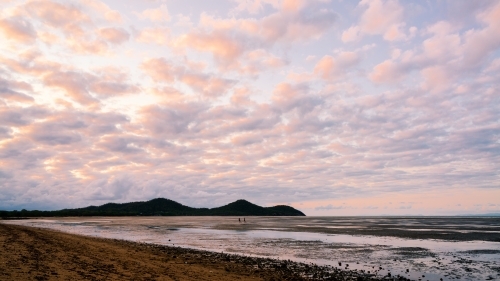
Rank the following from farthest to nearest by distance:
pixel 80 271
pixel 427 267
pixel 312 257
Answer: pixel 312 257 < pixel 427 267 < pixel 80 271

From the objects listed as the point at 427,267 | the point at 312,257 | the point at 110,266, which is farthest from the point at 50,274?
the point at 427,267

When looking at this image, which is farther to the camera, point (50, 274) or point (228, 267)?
point (228, 267)

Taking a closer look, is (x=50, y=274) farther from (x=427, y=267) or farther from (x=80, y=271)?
(x=427, y=267)

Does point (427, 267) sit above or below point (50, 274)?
below

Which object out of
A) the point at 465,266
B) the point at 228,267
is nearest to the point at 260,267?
the point at 228,267

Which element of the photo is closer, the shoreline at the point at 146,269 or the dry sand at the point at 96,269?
the dry sand at the point at 96,269

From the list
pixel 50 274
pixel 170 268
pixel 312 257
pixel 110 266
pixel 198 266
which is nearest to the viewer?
pixel 50 274

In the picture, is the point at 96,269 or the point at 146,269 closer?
the point at 96,269

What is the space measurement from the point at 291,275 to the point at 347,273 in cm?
430

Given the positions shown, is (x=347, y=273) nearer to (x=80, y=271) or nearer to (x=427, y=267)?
(x=427, y=267)

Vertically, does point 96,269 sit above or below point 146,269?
above

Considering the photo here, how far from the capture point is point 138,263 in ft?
76.5

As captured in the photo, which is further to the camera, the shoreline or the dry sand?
the shoreline

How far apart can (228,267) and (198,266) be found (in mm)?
2254
